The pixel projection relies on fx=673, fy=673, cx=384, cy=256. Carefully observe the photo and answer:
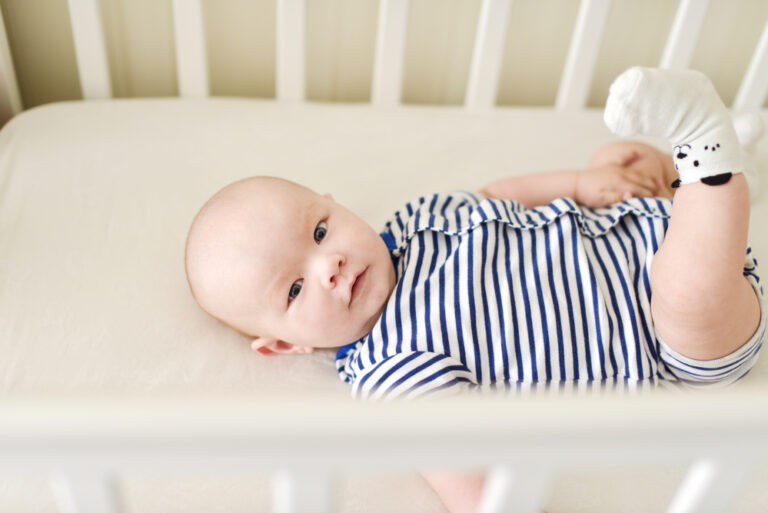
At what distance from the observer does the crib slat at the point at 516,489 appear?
0.39 m

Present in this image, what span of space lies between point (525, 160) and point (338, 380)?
0.51 m

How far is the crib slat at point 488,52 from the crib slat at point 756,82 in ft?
1.39

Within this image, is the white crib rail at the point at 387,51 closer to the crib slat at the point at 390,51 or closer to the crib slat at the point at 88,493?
the crib slat at the point at 390,51

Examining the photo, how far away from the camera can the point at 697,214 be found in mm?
670

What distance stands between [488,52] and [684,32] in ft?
1.04

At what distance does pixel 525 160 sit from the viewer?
109 cm

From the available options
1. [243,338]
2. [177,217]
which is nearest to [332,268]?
[243,338]

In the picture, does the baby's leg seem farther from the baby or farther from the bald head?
the bald head

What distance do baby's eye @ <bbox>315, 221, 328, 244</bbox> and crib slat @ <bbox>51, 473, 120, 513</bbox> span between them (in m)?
0.40

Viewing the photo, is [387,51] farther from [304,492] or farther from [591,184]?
[304,492]

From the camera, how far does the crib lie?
36 centimetres

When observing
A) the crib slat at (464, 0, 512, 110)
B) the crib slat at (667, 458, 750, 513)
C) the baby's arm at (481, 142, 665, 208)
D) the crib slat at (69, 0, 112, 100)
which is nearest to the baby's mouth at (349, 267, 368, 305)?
the baby's arm at (481, 142, 665, 208)

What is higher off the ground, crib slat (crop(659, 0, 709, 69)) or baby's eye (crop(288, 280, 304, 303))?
crib slat (crop(659, 0, 709, 69))

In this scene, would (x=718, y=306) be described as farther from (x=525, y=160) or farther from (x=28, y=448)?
(x=28, y=448)
